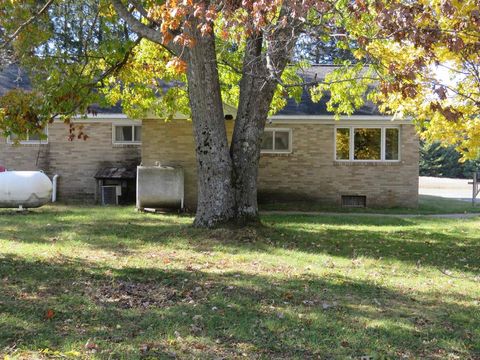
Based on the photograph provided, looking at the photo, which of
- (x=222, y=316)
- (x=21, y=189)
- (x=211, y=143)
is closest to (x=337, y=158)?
(x=211, y=143)


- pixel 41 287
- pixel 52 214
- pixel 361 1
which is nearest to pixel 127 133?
pixel 52 214

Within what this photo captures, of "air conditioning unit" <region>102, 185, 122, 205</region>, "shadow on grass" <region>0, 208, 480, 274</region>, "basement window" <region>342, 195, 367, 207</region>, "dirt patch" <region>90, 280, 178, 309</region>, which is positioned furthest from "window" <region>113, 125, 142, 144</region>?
"dirt patch" <region>90, 280, 178, 309</region>

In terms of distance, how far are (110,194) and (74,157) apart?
216cm

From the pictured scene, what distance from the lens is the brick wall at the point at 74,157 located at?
62.0ft

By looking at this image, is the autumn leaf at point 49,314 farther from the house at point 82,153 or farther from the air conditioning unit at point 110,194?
the house at point 82,153

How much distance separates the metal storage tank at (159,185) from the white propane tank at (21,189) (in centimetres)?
256

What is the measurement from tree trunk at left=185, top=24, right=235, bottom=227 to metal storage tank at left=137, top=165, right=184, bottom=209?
443cm

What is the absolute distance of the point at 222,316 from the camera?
5602 mm

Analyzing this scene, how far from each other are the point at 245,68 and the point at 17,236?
217 inches

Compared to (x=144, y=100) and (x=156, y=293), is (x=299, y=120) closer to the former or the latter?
(x=144, y=100)

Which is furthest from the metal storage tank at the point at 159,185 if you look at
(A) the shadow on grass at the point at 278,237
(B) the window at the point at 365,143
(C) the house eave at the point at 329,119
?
(B) the window at the point at 365,143

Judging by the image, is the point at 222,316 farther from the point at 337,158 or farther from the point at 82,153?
the point at 82,153

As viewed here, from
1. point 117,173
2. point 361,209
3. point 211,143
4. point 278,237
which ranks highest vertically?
point 211,143

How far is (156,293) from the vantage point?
6504 millimetres
